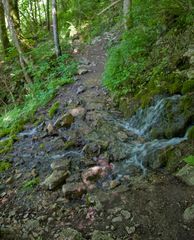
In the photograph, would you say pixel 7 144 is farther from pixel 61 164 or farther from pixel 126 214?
pixel 126 214

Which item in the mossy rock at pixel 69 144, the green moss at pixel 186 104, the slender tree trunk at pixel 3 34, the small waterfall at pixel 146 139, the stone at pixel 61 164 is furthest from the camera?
the slender tree trunk at pixel 3 34

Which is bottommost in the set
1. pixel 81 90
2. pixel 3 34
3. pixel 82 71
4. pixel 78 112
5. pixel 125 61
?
pixel 78 112

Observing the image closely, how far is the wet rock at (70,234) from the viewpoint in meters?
4.45

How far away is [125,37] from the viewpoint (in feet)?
33.8

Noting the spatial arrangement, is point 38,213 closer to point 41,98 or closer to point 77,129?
point 77,129

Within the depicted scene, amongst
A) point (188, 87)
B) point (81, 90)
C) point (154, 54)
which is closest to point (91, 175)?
point (188, 87)

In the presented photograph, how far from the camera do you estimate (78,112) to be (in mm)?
8781

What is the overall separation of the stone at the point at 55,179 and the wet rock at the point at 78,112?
281cm

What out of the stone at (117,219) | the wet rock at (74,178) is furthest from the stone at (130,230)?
the wet rock at (74,178)

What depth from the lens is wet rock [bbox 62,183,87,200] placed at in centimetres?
546

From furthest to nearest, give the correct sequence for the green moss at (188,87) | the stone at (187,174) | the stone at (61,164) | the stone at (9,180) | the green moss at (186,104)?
the green moss at (188,87), the green moss at (186,104), the stone at (9,180), the stone at (61,164), the stone at (187,174)

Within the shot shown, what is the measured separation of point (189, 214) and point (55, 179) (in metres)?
2.59

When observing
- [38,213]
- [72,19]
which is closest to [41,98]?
[38,213]

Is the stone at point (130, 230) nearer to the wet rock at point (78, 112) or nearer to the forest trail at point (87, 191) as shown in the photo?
the forest trail at point (87, 191)
